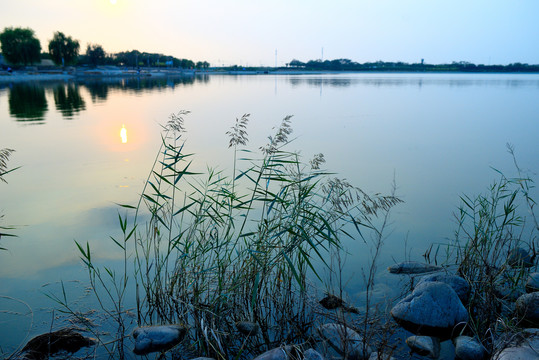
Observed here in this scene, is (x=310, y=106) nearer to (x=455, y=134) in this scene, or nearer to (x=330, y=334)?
(x=455, y=134)

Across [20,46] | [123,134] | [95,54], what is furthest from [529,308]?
[95,54]

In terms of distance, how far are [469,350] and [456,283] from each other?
1.22m

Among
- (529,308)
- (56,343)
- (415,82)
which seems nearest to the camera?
(56,343)

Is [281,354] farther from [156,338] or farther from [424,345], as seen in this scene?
[424,345]

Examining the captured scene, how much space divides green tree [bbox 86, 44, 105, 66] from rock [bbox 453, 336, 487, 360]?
422 feet

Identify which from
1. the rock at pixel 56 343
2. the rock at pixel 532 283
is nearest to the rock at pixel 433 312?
the rock at pixel 532 283

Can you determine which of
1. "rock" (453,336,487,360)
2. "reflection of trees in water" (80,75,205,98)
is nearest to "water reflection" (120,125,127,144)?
"rock" (453,336,487,360)

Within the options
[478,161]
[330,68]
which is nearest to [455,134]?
[478,161]

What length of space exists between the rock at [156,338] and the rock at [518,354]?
314 cm

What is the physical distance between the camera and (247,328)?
456cm

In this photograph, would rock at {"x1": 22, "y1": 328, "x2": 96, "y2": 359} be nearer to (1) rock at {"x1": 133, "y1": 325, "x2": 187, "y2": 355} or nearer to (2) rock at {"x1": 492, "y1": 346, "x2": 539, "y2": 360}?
(1) rock at {"x1": 133, "y1": 325, "x2": 187, "y2": 355}

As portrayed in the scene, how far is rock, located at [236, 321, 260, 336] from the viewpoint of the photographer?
14.9 ft

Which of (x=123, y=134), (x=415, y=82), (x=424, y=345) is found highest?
(x=415, y=82)

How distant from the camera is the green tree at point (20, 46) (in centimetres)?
8388
